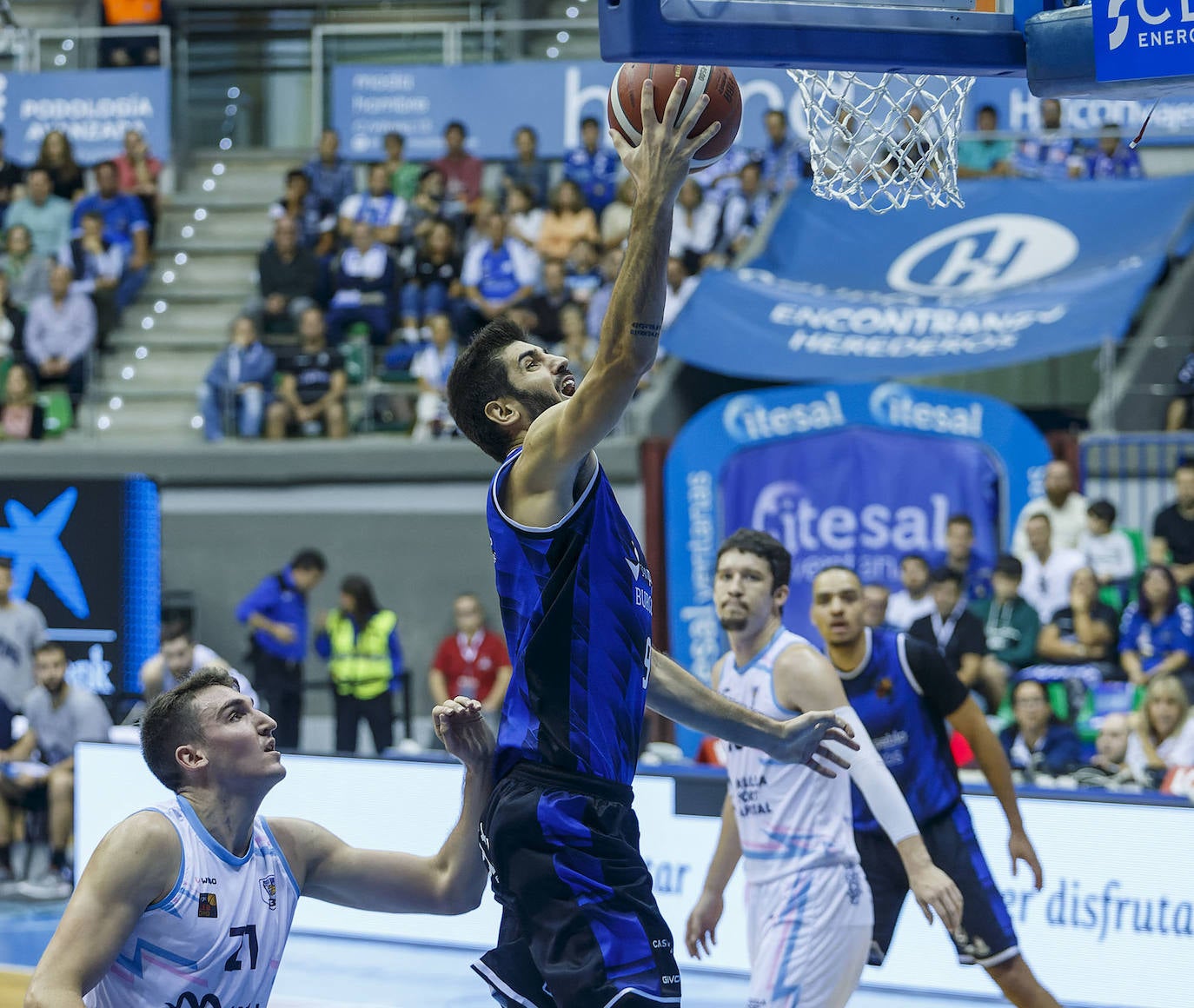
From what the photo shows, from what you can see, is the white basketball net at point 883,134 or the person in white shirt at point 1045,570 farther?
the person in white shirt at point 1045,570

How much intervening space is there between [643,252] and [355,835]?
6.81 meters

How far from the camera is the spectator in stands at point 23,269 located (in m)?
16.7

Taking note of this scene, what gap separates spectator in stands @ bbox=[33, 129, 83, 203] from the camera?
1778 centimetres

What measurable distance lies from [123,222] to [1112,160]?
9.48 meters

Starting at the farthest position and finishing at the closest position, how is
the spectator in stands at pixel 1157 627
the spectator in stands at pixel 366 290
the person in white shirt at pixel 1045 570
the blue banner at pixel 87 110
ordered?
the blue banner at pixel 87 110
the spectator in stands at pixel 366 290
the person in white shirt at pixel 1045 570
the spectator in stands at pixel 1157 627

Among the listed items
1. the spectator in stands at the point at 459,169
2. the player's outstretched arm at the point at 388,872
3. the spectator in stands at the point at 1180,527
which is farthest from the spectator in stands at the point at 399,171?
the player's outstretched arm at the point at 388,872

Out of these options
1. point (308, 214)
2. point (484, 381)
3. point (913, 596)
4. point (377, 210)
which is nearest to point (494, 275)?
point (377, 210)

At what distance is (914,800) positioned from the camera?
620 centimetres

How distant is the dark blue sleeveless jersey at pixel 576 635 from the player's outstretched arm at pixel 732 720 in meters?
0.43

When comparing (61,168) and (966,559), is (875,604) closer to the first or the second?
(966,559)

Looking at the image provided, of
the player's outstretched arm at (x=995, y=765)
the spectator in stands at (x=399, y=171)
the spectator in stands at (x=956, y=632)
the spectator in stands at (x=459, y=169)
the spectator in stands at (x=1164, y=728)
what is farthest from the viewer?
the spectator in stands at (x=399, y=171)

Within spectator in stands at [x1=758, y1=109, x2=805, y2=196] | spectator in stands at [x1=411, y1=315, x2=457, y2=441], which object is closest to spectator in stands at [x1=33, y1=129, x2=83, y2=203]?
spectator in stands at [x1=411, y1=315, x2=457, y2=441]

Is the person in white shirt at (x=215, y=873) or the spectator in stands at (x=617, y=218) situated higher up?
the spectator in stands at (x=617, y=218)

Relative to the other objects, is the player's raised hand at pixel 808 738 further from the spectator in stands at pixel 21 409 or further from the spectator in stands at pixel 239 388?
the spectator in stands at pixel 21 409
